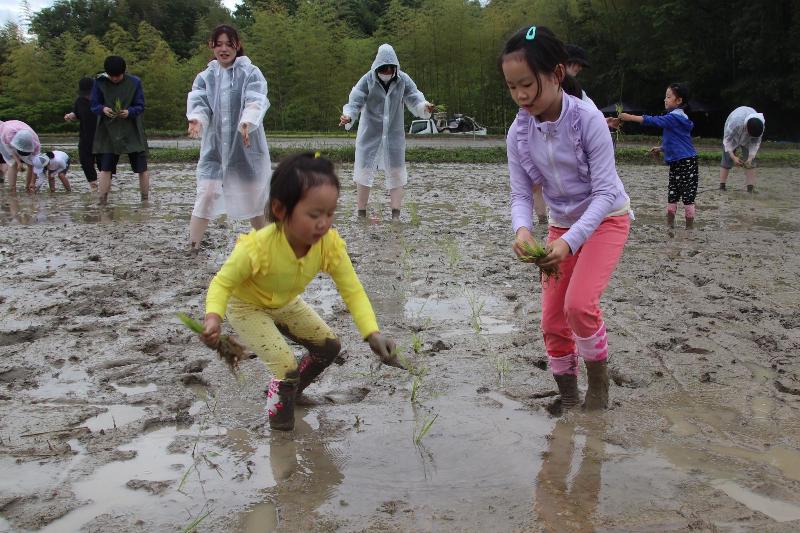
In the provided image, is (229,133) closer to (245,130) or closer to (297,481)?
(245,130)

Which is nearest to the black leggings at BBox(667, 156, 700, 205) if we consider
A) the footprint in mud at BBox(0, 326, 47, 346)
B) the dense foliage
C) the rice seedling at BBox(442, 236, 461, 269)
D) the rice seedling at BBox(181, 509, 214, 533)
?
the rice seedling at BBox(442, 236, 461, 269)

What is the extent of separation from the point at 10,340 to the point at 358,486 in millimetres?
2739

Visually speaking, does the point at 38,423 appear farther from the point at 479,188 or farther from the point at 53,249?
the point at 479,188

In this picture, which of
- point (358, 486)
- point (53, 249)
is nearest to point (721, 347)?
point (358, 486)

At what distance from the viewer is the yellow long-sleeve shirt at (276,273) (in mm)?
3141

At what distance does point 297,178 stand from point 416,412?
4.02ft

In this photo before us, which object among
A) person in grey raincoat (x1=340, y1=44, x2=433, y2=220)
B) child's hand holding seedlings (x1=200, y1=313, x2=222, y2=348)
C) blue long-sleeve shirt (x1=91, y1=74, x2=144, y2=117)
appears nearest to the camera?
child's hand holding seedlings (x1=200, y1=313, x2=222, y2=348)

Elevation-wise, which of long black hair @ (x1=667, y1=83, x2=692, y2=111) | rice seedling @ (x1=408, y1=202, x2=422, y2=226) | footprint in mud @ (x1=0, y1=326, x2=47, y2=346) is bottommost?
footprint in mud @ (x1=0, y1=326, x2=47, y2=346)

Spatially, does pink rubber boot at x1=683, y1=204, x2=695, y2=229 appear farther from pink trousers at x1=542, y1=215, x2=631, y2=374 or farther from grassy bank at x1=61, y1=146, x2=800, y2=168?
grassy bank at x1=61, y1=146, x2=800, y2=168

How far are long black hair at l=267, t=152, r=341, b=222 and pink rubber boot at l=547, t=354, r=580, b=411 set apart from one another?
4.42 feet

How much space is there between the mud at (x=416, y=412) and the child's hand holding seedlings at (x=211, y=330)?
48cm

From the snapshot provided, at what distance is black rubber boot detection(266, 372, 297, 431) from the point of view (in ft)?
10.9

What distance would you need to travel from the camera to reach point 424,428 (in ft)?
10.7

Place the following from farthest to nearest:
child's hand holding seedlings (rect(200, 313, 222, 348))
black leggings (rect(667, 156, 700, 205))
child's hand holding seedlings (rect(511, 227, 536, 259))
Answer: black leggings (rect(667, 156, 700, 205)) < child's hand holding seedlings (rect(511, 227, 536, 259)) < child's hand holding seedlings (rect(200, 313, 222, 348))
